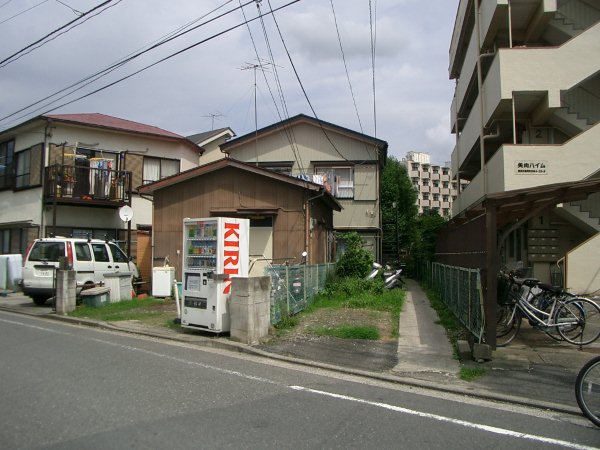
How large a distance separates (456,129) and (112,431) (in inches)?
956

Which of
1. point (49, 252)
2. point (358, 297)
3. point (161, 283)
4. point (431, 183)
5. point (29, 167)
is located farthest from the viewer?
point (431, 183)

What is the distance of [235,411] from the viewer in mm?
5336

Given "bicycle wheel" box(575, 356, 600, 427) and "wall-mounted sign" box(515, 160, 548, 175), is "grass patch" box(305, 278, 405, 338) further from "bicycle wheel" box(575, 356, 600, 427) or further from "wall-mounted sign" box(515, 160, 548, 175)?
"bicycle wheel" box(575, 356, 600, 427)

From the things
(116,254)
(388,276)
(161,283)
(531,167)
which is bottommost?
(161,283)

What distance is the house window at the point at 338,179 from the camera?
76.7 ft

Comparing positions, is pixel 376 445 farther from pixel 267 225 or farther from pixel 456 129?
pixel 456 129

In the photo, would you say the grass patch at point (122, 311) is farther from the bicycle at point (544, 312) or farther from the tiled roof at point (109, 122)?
the tiled roof at point (109, 122)

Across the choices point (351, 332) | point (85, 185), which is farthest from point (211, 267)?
point (85, 185)

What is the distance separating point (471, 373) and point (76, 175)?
705 inches

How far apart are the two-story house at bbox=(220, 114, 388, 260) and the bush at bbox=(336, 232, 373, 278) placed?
205 inches

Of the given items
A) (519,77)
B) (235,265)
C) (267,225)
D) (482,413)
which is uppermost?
(519,77)

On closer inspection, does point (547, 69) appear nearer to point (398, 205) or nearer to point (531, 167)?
point (531, 167)

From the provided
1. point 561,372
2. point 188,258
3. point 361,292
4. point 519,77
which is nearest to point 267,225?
point 361,292

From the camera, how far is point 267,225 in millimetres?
16375
